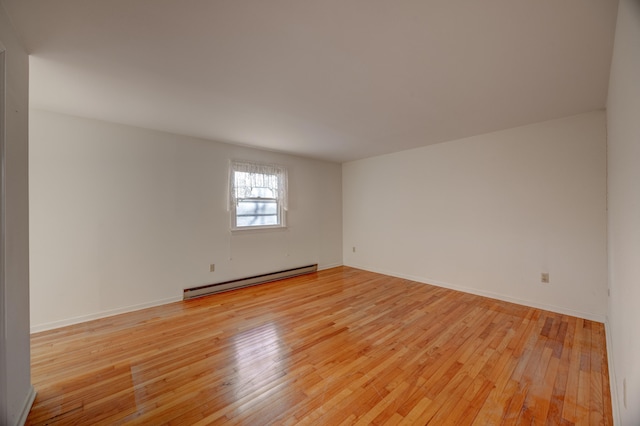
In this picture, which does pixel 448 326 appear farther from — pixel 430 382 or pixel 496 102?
pixel 496 102

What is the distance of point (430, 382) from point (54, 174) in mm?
4060

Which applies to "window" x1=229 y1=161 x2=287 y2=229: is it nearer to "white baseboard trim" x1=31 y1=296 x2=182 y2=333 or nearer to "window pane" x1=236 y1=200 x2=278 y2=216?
"window pane" x1=236 y1=200 x2=278 y2=216

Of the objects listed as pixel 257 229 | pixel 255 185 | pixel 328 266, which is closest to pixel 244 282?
pixel 257 229

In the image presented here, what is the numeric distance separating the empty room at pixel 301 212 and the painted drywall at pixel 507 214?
25mm

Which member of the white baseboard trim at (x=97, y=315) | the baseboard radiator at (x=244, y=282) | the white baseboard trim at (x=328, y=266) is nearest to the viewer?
the white baseboard trim at (x=97, y=315)

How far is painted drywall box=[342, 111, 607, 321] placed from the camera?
277 cm

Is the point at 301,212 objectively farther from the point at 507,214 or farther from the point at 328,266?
the point at 507,214

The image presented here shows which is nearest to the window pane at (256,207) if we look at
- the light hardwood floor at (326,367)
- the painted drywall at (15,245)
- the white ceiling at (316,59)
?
the white ceiling at (316,59)

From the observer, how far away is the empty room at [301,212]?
142 cm

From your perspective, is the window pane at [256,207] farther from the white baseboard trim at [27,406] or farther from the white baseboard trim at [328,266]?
the white baseboard trim at [27,406]

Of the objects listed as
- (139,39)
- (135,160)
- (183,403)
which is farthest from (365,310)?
(135,160)

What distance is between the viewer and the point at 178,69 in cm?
188

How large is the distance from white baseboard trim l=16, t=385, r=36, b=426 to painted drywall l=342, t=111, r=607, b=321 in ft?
14.5

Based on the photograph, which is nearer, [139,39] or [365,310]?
[139,39]
